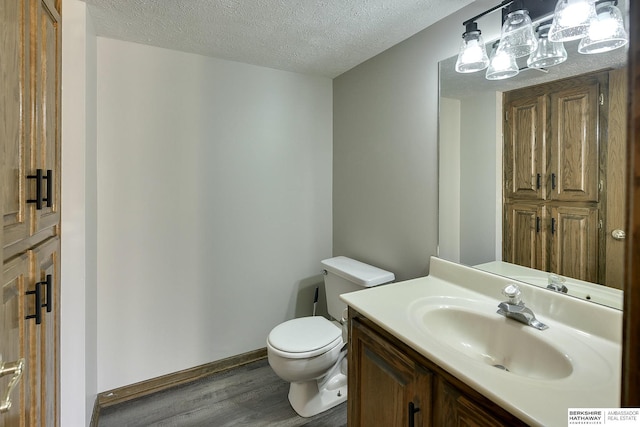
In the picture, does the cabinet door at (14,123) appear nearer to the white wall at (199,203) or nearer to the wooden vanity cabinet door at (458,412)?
the white wall at (199,203)

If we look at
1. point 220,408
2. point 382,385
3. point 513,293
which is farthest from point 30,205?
point 513,293

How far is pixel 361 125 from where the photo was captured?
2188 millimetres

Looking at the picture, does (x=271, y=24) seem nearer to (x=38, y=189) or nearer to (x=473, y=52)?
(x=473, y=52)

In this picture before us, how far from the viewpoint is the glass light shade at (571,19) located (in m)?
1.05

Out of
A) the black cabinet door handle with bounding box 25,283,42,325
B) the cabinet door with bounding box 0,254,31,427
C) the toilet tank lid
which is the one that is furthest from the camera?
the toilet tank lid

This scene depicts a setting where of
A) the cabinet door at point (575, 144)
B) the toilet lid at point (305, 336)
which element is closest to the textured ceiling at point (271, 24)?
the cabinet door at point (575, 144)

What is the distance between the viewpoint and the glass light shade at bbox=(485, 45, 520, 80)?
4.21 ft

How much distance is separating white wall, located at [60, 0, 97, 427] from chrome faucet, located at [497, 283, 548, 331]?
71.1 inches

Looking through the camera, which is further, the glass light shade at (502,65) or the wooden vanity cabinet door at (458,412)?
the glass light shade at (502,65)

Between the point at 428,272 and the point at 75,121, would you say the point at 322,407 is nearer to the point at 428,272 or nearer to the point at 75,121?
the point at 428,272

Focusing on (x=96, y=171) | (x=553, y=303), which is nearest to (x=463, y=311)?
(x=553, y=303)

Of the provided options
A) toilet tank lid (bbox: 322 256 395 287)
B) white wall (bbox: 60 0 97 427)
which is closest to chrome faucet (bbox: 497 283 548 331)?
toilet tank lid (bbox: 322 256 395 287)

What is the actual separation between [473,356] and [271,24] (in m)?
1.83

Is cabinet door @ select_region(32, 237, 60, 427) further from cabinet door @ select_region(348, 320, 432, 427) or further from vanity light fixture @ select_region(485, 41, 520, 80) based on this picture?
vanity light fixture @ select_region(485, 41, 520, 80)
